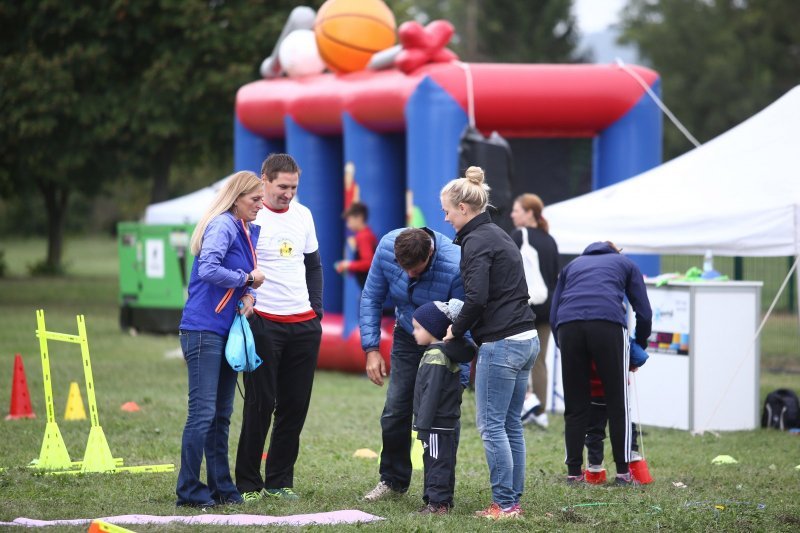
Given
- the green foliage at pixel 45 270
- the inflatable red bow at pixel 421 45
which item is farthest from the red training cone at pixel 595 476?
the green foliage at pixel 45 270

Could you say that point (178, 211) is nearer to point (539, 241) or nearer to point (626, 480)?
point (539, 241)

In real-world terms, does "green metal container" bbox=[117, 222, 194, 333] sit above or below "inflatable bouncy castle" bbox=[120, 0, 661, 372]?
below

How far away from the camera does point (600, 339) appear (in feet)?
24.5

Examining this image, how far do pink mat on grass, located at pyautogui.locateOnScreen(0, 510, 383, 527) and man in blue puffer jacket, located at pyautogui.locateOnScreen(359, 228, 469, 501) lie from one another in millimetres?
583

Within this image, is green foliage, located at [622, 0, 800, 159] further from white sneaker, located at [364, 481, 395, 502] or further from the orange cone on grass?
white sneaker, located at [364, 481, 395, 502]

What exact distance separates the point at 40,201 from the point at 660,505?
2422 inches

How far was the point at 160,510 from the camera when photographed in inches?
252

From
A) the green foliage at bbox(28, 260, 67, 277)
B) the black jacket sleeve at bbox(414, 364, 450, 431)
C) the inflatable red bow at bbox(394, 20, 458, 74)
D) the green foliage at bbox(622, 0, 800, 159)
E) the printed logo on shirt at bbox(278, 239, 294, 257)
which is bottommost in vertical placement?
the green foliage at bbox(28, 260, 67, 277)

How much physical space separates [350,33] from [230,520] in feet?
28.3

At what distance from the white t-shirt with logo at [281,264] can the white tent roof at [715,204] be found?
13.9 ft

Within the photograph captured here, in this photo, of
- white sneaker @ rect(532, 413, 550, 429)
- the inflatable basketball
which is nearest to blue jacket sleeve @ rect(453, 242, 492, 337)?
white sneaker @ rect(532, 413, 550, 429)

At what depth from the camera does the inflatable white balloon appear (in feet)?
48.3

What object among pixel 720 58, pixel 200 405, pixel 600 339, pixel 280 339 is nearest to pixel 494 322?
pixel 280 339

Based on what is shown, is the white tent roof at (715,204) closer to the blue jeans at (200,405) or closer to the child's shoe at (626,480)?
the child's shoe at (626,480)
